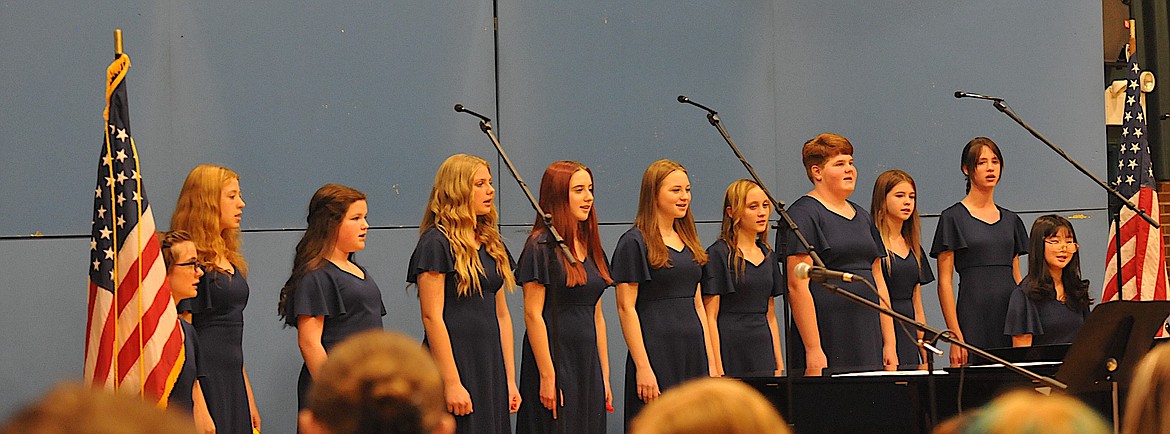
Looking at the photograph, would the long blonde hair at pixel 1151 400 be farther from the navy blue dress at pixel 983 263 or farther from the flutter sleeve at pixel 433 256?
the navy blue dress at pixel 983 263

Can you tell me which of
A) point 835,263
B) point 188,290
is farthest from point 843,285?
point 188,290

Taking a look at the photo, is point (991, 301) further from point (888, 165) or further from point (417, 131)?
point (417, 131)

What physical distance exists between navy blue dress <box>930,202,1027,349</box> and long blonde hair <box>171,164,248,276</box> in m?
3.25

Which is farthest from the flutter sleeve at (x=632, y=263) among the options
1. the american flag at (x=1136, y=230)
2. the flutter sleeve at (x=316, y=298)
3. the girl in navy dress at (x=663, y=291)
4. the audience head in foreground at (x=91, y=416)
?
the audience head in foreground at (x=91, y=416)

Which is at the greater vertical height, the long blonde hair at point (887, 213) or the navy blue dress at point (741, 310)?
the long blonde hair at point (887, 213)

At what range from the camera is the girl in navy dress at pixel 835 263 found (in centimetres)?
597

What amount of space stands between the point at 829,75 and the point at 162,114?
12.0ft

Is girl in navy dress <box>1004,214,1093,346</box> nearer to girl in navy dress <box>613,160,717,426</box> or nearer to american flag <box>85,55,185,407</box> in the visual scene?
girl in navy dress <box>613,160,717,426</box>

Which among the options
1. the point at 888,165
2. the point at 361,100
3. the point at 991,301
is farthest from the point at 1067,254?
the point at 361,100

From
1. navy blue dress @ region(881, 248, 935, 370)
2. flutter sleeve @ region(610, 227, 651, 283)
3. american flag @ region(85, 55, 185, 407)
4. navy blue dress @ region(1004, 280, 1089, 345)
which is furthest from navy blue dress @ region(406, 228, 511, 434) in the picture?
navy blue dress @ region(1004, 280, 1089, 345)

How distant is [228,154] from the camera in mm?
5719

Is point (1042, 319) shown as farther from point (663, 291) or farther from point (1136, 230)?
point (663, 291)

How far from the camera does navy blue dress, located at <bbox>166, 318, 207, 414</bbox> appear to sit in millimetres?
4324

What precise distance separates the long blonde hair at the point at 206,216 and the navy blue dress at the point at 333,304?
0.85 feet
